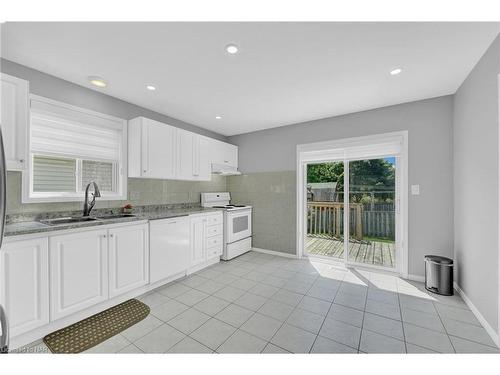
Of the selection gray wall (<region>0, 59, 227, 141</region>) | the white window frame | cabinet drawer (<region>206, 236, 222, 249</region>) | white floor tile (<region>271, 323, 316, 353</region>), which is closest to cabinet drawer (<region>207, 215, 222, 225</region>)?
cabinet drawer (<region>206, 236, 222, 249</region>)

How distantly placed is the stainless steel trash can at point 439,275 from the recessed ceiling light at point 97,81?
174 inches

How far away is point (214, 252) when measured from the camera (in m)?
3.59

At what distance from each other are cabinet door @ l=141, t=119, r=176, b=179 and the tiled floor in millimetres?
1582

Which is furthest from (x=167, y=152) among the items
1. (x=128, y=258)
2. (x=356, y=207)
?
(x=356, y=207)

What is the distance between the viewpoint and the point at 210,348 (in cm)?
171

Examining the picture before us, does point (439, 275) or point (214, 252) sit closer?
point (439, 275)

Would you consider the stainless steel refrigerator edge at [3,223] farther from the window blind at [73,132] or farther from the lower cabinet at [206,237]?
the lower cabinet at [206,237]

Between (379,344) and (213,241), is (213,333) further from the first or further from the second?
(213,241)

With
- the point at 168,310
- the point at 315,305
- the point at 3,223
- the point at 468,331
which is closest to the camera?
the point at 3,223

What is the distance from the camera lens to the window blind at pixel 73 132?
2289mm

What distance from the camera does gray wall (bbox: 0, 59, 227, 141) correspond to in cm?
213

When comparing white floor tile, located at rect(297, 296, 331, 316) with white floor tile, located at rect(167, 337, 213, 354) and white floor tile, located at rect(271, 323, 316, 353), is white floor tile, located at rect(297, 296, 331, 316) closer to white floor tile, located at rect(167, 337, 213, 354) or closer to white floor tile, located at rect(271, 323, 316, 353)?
white floor tile, located at rect(271, 323, 316, 353)

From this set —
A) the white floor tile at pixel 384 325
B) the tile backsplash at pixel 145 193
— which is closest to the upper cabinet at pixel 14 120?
the tile backsplash at pixel 145 193

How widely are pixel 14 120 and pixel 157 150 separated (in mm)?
1415
